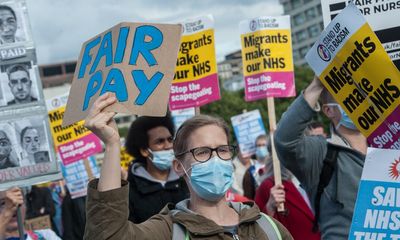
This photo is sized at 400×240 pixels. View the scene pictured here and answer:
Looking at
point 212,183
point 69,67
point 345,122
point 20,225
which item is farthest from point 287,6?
point 212,183

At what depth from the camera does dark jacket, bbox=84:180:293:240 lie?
253 centimetres

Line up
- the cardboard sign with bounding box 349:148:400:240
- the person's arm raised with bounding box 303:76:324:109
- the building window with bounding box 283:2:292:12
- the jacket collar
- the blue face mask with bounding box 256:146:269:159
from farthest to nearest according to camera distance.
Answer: the building window with bounding box 283:2:292:12
the blue face mask with bounding box 256:146:269:159
the person's arm raised with bounding box 303:76:324:109
the cardboard sign with bounding box 349:148:400:240
the jacket collar

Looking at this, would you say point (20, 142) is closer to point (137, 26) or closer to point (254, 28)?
point (137, 26)

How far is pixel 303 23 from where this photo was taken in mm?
111125

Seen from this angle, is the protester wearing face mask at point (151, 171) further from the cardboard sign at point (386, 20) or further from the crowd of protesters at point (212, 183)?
the cardboard sign at point (386, 20)

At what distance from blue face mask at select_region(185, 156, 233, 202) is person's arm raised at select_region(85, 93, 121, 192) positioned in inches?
16.0

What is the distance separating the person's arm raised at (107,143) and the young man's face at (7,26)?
7.13 ft

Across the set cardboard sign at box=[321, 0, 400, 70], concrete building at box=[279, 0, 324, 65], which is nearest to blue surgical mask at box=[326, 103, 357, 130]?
cardboard sign at box=[321, 0, 400, 70]

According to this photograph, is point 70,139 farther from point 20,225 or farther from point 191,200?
point 191,200

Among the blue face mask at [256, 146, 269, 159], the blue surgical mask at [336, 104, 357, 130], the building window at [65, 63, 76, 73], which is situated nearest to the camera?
the blue surgical mask at [336, 104, 357, 130]

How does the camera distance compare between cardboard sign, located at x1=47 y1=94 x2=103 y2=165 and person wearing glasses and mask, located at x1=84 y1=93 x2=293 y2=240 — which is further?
cardboard sign, located at x1=47 y1=94 x2=103 y2=165

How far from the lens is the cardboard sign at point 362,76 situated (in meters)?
3.01

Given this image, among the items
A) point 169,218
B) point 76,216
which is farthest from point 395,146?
point 76,216

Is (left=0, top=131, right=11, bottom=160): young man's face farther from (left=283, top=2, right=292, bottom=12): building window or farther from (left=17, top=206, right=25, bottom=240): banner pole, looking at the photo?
(left=283, top=2, right=292, bottom=12): building window
